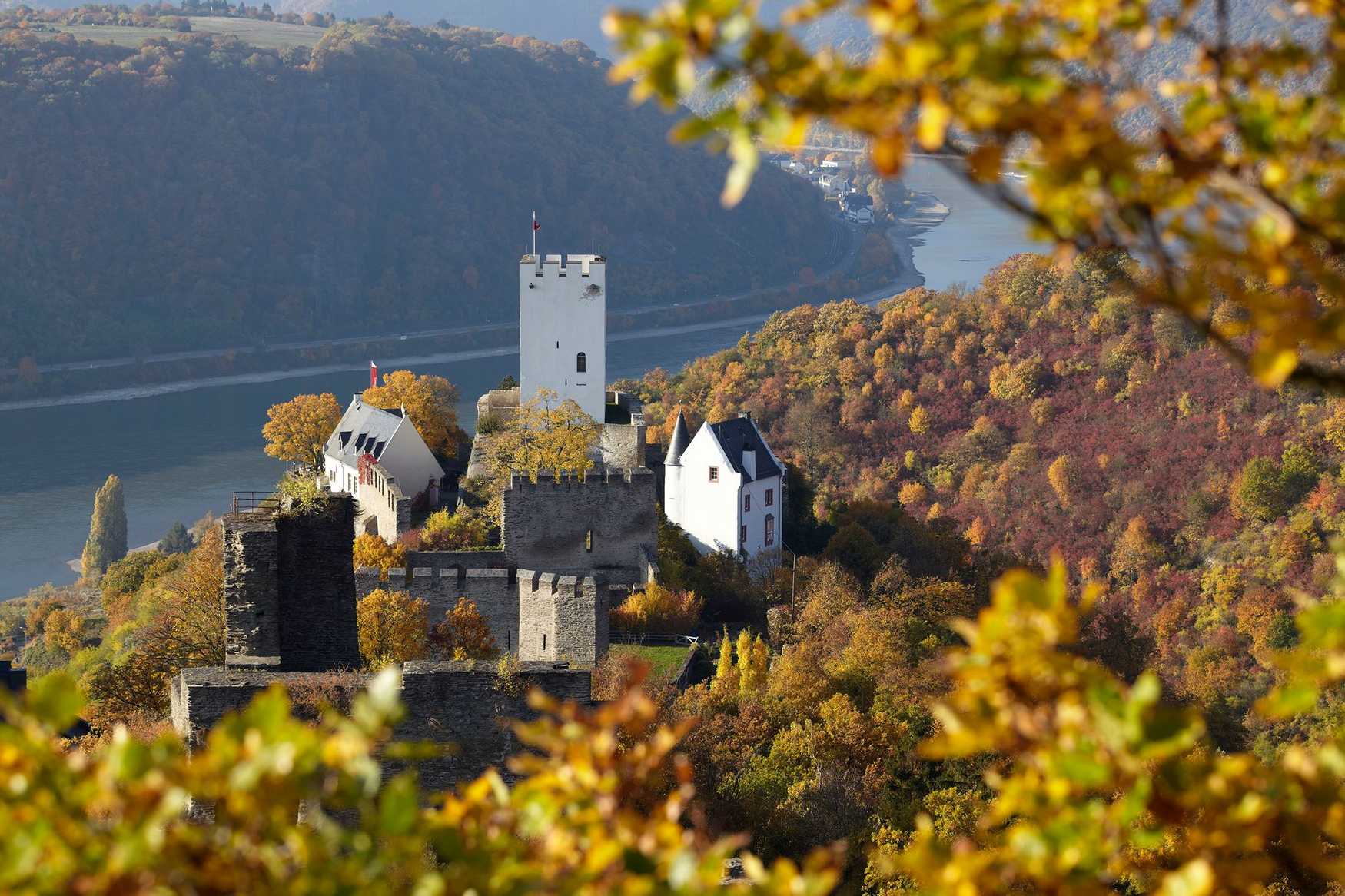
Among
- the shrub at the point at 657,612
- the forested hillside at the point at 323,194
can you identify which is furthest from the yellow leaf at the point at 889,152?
the forested hillside at the point at 323,194

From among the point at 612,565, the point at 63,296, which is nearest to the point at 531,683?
the point at 612,565

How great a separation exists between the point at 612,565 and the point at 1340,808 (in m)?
26.9

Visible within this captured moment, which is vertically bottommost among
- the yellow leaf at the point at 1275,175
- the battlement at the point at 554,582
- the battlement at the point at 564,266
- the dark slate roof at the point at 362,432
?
the battlement at the point at 554,582

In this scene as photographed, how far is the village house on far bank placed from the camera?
33000mm

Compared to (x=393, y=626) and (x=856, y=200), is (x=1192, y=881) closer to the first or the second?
(x=393, y=626)

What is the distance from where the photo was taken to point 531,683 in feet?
43.0

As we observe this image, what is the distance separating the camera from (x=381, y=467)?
3472cm

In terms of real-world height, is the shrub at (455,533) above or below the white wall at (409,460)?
below

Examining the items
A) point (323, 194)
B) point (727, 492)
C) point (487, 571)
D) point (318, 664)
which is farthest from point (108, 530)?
point (323, 194)

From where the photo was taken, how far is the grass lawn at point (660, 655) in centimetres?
2478

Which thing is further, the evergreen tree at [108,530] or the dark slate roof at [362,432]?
the evergreen tree at [108,530]

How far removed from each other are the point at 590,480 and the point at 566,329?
9484 mm

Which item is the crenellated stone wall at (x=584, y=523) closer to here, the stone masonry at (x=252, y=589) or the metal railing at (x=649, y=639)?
the metal railing at (x=649, y=639)

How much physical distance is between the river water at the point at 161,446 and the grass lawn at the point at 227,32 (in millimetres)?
49926
